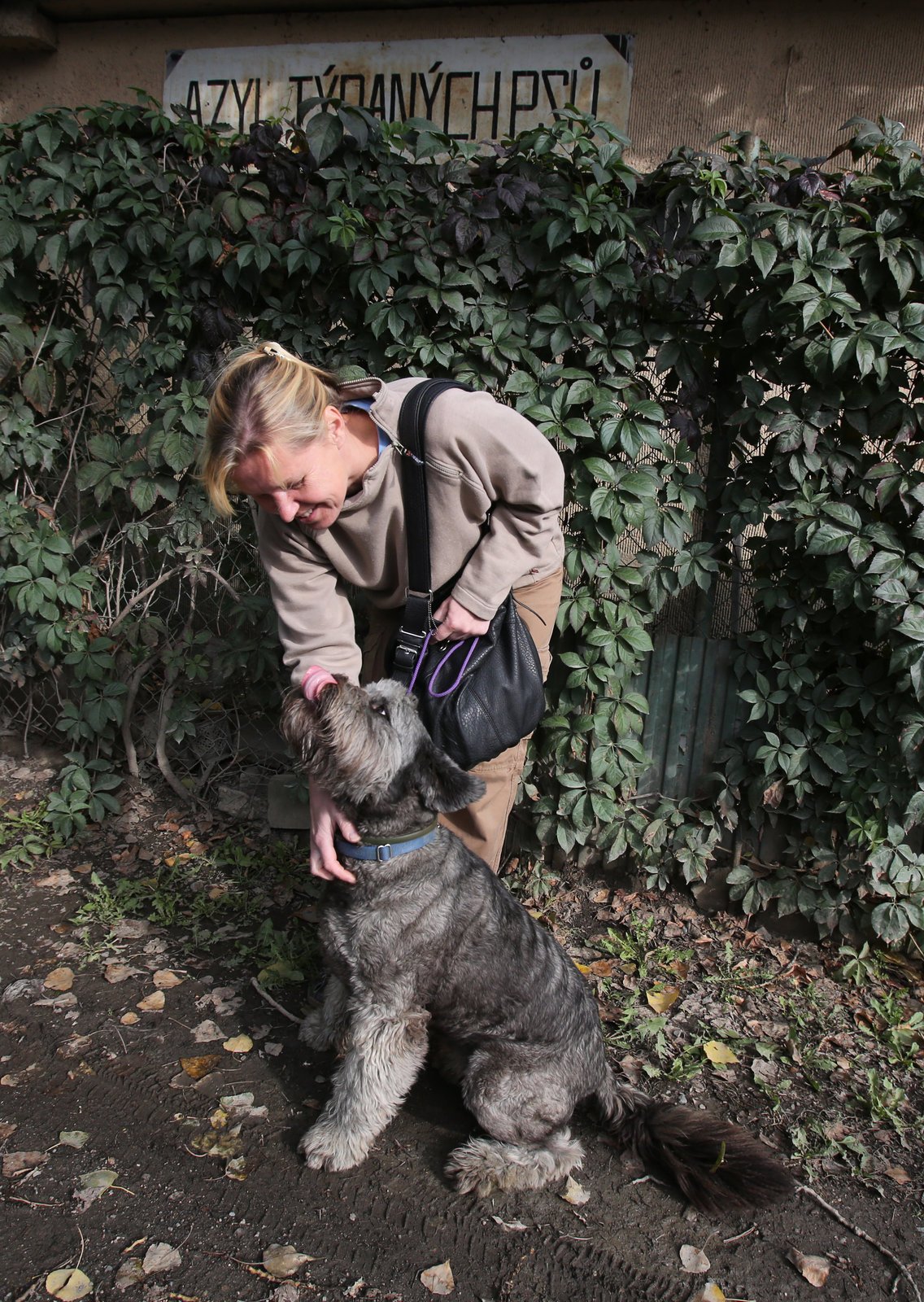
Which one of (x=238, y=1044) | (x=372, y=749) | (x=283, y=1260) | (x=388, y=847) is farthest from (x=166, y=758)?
(x=283, y=1260)

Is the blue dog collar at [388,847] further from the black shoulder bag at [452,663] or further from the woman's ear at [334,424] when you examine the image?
the woman's ear at [334,424]

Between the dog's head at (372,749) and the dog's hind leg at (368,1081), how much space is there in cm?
67

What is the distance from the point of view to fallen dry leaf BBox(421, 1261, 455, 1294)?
2197mm

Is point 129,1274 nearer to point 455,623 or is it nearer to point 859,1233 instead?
point 455,623

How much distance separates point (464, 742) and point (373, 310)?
1.91 metres

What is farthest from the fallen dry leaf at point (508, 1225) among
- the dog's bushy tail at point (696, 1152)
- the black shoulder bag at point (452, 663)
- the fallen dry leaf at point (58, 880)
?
the fallen dry leaf at point (58, 880)

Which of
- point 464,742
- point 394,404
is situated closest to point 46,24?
point 394,404

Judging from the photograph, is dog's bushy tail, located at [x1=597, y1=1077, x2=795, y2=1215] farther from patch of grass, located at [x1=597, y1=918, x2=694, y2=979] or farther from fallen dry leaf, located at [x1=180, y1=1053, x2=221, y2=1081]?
fallen dry leaf, located at [x1=180, y1=1053, x2=221, y2=1081]

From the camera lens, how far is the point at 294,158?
3.44 m

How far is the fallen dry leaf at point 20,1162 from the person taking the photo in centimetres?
240

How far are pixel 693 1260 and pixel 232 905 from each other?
2267mm

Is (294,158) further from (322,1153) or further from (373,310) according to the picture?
(322,1153)

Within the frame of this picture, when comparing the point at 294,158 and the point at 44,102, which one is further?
the point at 44,102

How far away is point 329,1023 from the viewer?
294cm
